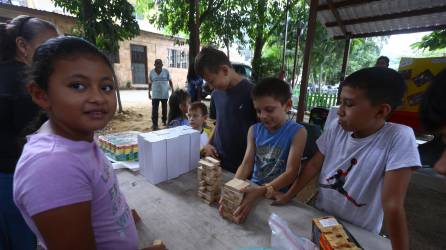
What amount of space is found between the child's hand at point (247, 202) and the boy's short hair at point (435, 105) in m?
0.76

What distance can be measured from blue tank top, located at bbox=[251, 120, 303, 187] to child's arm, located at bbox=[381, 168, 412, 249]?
1.89 ft

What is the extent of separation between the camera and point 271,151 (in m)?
1.53

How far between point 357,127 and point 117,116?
23.7 feet

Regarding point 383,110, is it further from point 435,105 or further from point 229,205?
point 229,205

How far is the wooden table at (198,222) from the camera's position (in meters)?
0.92

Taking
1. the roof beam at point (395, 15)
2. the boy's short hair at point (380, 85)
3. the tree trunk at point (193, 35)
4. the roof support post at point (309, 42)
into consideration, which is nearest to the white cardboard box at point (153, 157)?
the boy's short hair at point (380, 85)

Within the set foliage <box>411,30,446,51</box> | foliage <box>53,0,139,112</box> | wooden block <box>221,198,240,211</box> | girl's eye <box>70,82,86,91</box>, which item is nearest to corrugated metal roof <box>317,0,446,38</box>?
foliage <box>411,30,446,51</box>

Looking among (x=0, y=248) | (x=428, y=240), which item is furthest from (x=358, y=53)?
(x=0, y=248)

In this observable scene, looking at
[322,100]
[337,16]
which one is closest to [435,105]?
[337,16]

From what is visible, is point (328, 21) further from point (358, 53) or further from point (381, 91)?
point (358, 53)

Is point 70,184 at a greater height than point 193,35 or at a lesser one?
lesser

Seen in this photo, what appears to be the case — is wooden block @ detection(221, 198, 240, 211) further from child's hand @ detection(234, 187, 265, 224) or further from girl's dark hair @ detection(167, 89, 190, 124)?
girl's dark hair @ detection(167, 89, 190, 124)

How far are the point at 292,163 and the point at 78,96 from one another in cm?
115

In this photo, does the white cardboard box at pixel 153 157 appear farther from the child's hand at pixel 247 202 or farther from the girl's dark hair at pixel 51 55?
the girl's dark hair at pixel 51 55
